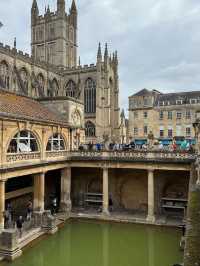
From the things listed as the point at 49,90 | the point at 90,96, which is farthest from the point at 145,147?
the point at 49,90

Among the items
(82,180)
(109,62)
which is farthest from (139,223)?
(109,62)

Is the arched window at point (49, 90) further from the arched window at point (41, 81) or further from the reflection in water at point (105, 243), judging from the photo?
the reflection in water at point (105, 243)

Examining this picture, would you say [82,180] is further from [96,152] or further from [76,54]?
[76,54]

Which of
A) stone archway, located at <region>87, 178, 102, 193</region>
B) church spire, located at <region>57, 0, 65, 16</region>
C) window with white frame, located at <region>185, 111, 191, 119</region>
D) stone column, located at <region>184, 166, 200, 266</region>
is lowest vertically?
stone archway, located at <region>87, 178, 102, 193</region>

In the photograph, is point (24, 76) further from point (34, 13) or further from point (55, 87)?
point (34, 13)

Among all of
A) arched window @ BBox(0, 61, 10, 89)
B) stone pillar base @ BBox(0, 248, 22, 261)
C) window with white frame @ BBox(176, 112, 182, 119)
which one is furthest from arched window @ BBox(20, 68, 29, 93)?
stone pillar base @ BBox(0, 248, 22, 261)

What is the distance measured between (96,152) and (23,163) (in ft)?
23.8

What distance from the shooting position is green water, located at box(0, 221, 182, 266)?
1416cm

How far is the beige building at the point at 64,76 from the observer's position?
4338 cm

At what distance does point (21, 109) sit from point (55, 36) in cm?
5831

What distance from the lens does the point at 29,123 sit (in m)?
18.1

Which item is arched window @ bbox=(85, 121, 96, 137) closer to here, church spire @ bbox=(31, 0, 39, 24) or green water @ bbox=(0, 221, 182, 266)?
green water @ bbox=(0, 221, 182, 266)

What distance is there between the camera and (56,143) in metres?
22.7

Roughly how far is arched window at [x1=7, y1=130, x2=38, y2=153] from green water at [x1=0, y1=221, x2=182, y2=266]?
597 centimetres
